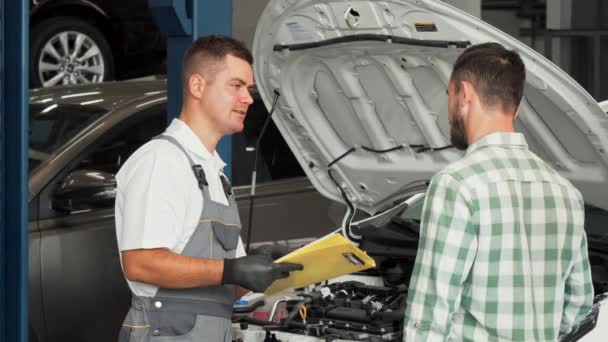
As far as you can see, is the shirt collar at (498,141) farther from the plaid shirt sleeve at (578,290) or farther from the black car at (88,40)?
the black car at (88,40)

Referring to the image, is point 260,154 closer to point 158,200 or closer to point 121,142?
point 121,142

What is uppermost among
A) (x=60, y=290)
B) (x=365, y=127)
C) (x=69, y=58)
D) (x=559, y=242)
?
(x=69, y=58)

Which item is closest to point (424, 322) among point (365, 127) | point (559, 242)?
point (559, 242)

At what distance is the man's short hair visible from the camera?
2.96m

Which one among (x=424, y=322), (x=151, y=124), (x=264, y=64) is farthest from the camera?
(x=151, y=124)

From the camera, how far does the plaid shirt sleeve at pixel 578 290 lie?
8.95 ft

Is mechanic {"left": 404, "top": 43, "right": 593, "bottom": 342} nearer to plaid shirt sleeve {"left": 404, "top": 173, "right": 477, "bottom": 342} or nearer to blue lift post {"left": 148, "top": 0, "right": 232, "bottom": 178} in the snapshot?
plaid shirt sleeve {"left": 404, "top": 173, "right": 477, "bottom": 342}

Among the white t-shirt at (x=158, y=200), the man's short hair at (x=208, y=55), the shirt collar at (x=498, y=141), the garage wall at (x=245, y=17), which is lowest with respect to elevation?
the white t-shirt at (x=158, y=200)

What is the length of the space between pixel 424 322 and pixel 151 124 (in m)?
2.86

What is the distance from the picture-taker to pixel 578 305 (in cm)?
275

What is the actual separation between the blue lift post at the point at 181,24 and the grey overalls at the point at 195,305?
41.8 inches

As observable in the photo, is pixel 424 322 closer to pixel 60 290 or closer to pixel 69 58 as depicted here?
pixel 60 290

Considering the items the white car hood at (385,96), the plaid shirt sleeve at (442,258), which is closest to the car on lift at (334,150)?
the white car hood at (385,96)

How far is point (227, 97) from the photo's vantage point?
295cm
